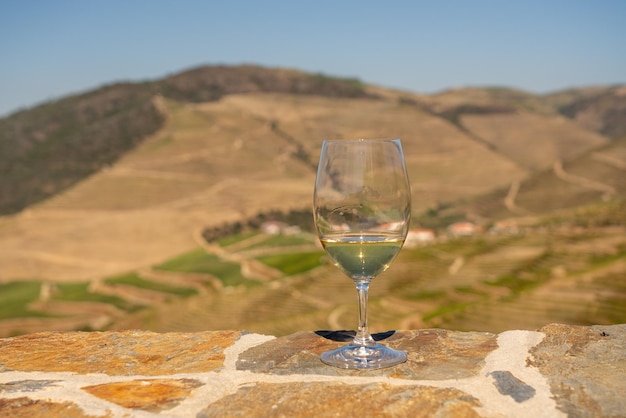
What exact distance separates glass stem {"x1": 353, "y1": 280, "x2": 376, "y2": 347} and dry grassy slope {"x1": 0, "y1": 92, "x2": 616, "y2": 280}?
66.5 meters

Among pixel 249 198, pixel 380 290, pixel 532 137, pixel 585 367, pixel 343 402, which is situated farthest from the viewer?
pixel 532 137

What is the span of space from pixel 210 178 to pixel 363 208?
90318 mm

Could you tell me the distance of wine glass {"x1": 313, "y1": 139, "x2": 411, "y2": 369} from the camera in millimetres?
2506

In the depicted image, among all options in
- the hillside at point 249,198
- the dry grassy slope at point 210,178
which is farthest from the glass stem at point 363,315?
the dry grassy slope at point 210,178

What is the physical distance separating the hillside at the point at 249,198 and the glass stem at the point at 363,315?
2980cm

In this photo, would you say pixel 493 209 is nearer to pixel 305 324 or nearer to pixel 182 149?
pixel 182 149

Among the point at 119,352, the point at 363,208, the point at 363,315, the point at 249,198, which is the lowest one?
the point at 249,198

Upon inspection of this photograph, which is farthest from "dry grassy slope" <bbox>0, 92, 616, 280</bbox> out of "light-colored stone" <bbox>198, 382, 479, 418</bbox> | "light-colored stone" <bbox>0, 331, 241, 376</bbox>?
"light-colored stone" <bbox>198, 382, 479, 418</bbox>

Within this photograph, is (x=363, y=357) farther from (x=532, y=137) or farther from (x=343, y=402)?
(x=532, y=137)

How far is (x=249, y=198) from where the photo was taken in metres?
86.9

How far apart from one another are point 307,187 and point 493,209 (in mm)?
22255

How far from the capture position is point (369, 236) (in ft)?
8.33

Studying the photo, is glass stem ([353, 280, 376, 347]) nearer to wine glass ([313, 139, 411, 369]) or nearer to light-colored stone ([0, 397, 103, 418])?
wine glass ([313, 139, 411, 369])

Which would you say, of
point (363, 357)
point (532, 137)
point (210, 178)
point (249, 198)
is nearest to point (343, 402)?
point (363, 357)
